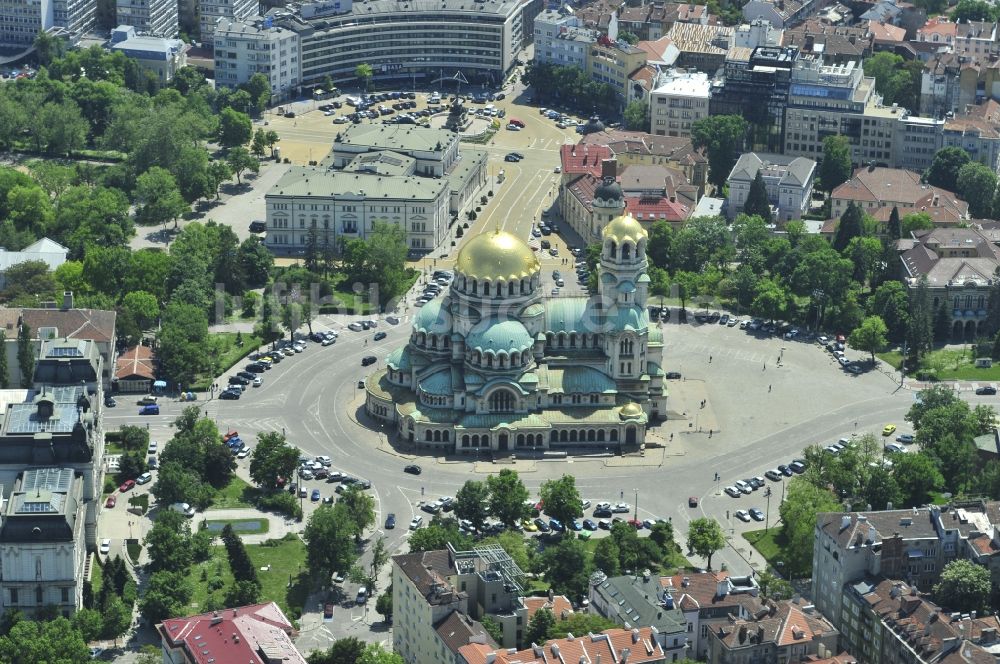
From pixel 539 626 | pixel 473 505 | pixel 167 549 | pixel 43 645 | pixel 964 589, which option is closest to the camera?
pixel 43 645

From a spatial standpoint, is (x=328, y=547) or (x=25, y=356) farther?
(x=25, y=356)

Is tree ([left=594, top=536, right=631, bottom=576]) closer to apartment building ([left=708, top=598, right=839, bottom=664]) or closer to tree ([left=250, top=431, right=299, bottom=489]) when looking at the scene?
apartment building ([left=708, top=598, right=839, bottom=664])

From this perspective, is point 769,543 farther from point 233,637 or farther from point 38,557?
point 38,557

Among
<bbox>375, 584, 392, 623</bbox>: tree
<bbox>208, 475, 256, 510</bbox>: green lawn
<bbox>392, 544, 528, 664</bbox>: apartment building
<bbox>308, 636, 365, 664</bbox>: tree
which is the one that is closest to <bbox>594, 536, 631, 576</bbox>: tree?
<bbox>392, 544, 528, 664</bbox>: apartment building

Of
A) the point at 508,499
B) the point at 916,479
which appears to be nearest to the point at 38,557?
the point at 508,499

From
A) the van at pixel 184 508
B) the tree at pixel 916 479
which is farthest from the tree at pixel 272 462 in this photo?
the tree at pixel 916 479

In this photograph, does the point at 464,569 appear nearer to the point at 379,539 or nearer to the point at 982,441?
the point at 379,539

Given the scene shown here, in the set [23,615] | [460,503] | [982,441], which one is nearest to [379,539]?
[460,503]
